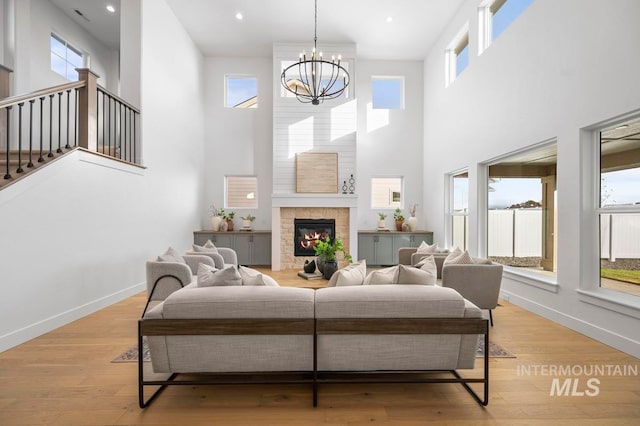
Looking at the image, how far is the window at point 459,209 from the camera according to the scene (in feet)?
21.2

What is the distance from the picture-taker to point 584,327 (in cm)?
355

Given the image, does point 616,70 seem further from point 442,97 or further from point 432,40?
point 432,40

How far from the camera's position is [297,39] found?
313 inches

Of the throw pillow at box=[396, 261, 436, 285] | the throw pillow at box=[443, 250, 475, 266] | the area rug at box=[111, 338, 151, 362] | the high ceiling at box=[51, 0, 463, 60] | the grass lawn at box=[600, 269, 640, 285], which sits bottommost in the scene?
the area rug at box=[111, 338, 151, 362]

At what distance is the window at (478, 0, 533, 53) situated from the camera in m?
5.01

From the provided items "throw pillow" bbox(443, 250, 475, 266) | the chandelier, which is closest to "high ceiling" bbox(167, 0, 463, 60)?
the chandelier

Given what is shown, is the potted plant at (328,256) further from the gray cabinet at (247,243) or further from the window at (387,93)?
the window at (387,93)

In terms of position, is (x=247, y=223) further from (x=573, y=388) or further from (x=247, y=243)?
(x=573, y=388)

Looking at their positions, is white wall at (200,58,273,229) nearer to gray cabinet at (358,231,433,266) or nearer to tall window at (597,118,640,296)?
gray cabinet at (358,231,433,266)

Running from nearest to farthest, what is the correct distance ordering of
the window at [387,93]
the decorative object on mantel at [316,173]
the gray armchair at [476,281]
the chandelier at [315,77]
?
the gray armchair at [476,281] → the chandelier at [315,77] → the decorative object on mantel at [316,173] → the window at [387,93]

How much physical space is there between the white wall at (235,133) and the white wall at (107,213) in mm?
625

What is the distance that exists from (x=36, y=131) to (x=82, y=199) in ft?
10.7

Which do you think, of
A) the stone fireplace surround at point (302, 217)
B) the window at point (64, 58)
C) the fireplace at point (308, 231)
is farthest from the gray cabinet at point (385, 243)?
the window at point (64, 58)
